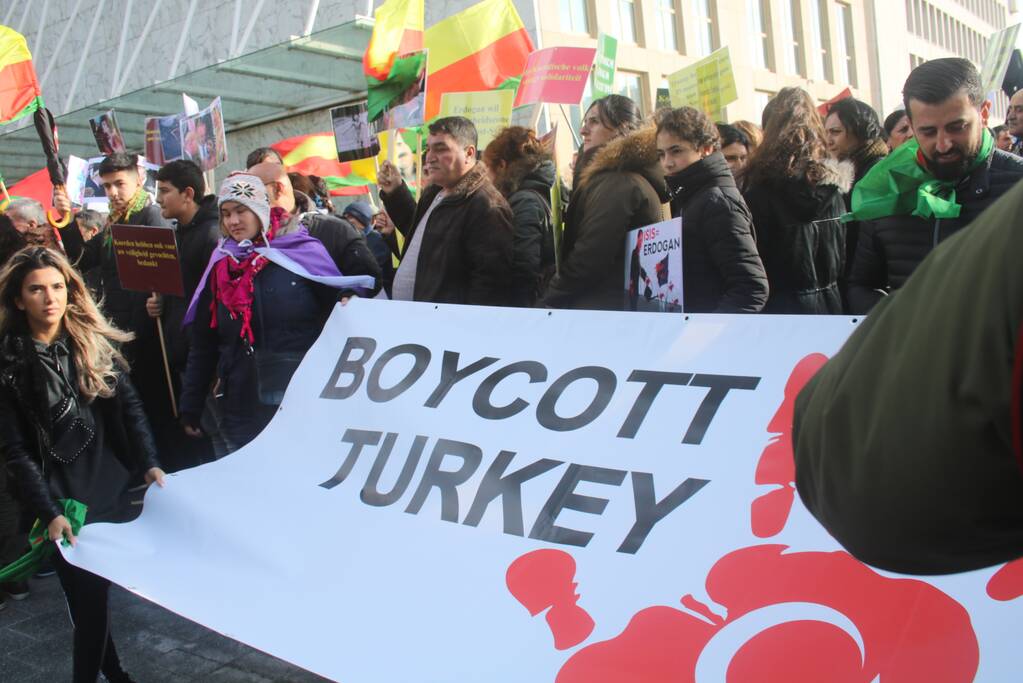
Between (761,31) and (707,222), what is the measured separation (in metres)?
23.3

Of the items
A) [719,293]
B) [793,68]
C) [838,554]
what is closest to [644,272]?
[719,293]

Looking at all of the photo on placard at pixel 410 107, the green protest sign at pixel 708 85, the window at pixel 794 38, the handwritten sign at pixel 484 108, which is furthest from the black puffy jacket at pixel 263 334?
the window at pixel 794 38

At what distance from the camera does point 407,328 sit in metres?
3.70

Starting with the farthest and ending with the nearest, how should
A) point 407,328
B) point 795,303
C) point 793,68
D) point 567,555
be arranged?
point 793,68 → point 795,303 → point 407,328 → point 567,555

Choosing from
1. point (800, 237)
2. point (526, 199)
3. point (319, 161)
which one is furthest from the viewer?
point (319, 161)

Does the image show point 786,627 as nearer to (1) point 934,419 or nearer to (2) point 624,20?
(1) point 934,419

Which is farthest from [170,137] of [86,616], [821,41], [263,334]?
[821,41]

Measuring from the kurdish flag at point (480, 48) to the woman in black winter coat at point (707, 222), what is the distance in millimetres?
3981

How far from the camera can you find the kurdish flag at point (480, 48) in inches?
300

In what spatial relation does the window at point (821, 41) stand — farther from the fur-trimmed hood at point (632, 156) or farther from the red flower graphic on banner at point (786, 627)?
the red flower graphic on banner at point (786, 627)

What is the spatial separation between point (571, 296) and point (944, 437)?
3.44m

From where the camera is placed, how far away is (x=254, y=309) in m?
4.21

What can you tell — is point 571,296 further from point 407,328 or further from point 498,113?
point 498,113

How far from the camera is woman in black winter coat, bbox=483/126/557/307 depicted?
4484mm
